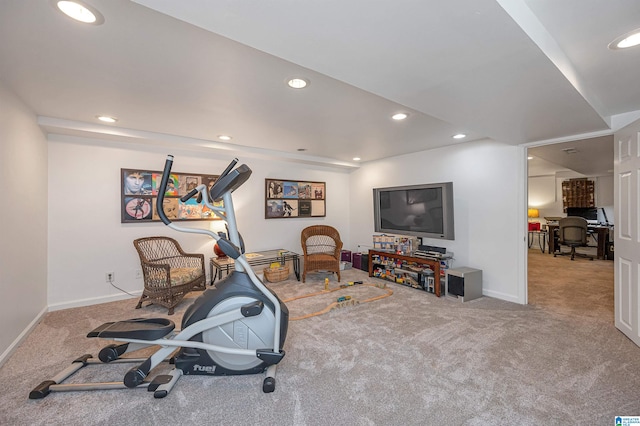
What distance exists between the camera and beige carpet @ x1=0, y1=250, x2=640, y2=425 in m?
1.59

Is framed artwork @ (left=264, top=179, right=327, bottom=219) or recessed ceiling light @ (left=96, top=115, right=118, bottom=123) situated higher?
recessed ceiling light @ (left=96, top=115, right=118, bottom=123)

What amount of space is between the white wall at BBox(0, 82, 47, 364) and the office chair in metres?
9.27

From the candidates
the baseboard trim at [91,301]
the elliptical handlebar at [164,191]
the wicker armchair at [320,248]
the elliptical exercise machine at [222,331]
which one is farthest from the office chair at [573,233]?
the baseboard trim at [91,301]

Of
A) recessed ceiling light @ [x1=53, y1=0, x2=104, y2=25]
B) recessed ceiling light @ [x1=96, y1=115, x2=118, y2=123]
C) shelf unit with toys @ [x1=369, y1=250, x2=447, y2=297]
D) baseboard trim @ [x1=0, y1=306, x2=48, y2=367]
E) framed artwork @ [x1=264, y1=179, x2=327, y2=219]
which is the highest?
recessed ceiling light @ [x1=96, y1=115, x2=118, y2=123]

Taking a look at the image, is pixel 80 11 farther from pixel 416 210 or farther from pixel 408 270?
pixel 408 270

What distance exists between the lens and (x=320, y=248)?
17.8 feet

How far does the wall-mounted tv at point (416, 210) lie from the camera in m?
3.89

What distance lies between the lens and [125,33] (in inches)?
58.7

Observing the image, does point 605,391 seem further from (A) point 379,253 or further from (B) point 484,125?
(A) point 379,253

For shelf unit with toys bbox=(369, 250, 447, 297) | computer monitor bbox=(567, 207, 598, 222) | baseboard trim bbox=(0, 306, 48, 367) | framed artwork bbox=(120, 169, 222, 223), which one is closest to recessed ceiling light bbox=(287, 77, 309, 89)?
framed artwork bbox=(120, 169, 222, 223)

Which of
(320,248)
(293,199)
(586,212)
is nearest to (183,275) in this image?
(293,199)

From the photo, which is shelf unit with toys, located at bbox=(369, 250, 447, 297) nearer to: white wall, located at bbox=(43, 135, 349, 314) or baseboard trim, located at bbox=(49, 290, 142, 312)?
white wall, located at bbox=(43, 135, 349, 314)

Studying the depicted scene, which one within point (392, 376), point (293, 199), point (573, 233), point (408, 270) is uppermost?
point (293, 199)

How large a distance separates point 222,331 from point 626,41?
3.05 meters
